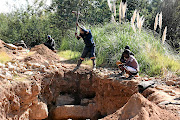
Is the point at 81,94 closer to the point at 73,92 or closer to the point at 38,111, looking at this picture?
the point at 73,92

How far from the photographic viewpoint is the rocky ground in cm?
371

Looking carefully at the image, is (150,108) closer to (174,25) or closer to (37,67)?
(37,67)

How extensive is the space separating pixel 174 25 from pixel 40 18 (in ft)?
25.6

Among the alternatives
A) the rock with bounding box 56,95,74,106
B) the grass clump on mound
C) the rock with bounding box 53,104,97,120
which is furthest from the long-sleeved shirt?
the rock with bounding box 56,95,74,106

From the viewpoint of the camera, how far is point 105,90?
220 inches

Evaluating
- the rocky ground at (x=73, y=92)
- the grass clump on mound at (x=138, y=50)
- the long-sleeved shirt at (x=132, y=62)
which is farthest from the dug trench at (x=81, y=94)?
the grass clump on mound at (x=138, y=50)

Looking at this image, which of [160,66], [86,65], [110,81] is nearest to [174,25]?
[160,66]

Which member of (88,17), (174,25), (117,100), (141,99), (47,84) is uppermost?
(88,17)

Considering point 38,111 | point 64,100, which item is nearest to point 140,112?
point 38,111

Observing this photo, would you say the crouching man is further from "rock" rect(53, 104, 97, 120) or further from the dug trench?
"rock" rect(53, 104, 97, 120)

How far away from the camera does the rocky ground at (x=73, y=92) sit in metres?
3.71

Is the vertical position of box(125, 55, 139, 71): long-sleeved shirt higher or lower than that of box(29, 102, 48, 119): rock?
higher

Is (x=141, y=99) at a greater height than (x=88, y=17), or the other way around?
(x=88, y=17)

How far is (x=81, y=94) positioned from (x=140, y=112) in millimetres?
4369
